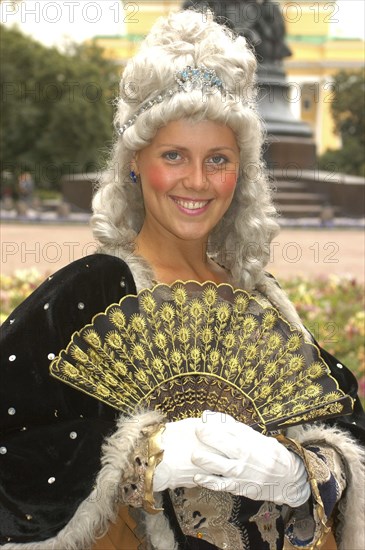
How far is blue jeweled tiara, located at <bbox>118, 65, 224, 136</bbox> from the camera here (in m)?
2.05

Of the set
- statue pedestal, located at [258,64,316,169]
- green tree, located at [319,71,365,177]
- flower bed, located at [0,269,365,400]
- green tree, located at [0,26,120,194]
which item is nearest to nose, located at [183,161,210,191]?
flower bed, located at [0,269,365,400]

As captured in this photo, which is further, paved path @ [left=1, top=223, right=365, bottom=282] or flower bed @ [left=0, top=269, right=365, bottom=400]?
paved path @ [left=1, top=223, right=365, bottom=282]

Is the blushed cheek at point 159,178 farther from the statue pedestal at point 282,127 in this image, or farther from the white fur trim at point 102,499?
the statue pedestal at point 282,127

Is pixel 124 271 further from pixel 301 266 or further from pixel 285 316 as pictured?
pixel 301 266

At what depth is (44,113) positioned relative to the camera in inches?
1254

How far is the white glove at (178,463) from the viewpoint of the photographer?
1855 mm

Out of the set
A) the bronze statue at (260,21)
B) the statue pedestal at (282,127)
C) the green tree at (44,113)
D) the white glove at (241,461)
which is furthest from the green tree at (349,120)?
the white glove at (241,461)

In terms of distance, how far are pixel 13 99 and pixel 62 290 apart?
3056 centimetres

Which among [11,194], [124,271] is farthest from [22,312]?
[11,194]

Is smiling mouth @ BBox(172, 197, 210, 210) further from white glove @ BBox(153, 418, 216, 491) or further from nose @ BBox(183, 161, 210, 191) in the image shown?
white glove @ BBox(153, 418, 216, 491)

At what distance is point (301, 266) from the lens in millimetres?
11969

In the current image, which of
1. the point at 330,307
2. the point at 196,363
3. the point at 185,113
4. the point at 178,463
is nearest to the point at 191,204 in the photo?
the point at 185,113

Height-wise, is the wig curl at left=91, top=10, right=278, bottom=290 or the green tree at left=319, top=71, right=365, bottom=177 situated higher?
the wig curl at left=91, top=10, right=278, bottom=290

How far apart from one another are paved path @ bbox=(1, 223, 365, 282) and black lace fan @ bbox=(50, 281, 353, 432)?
265 inches
